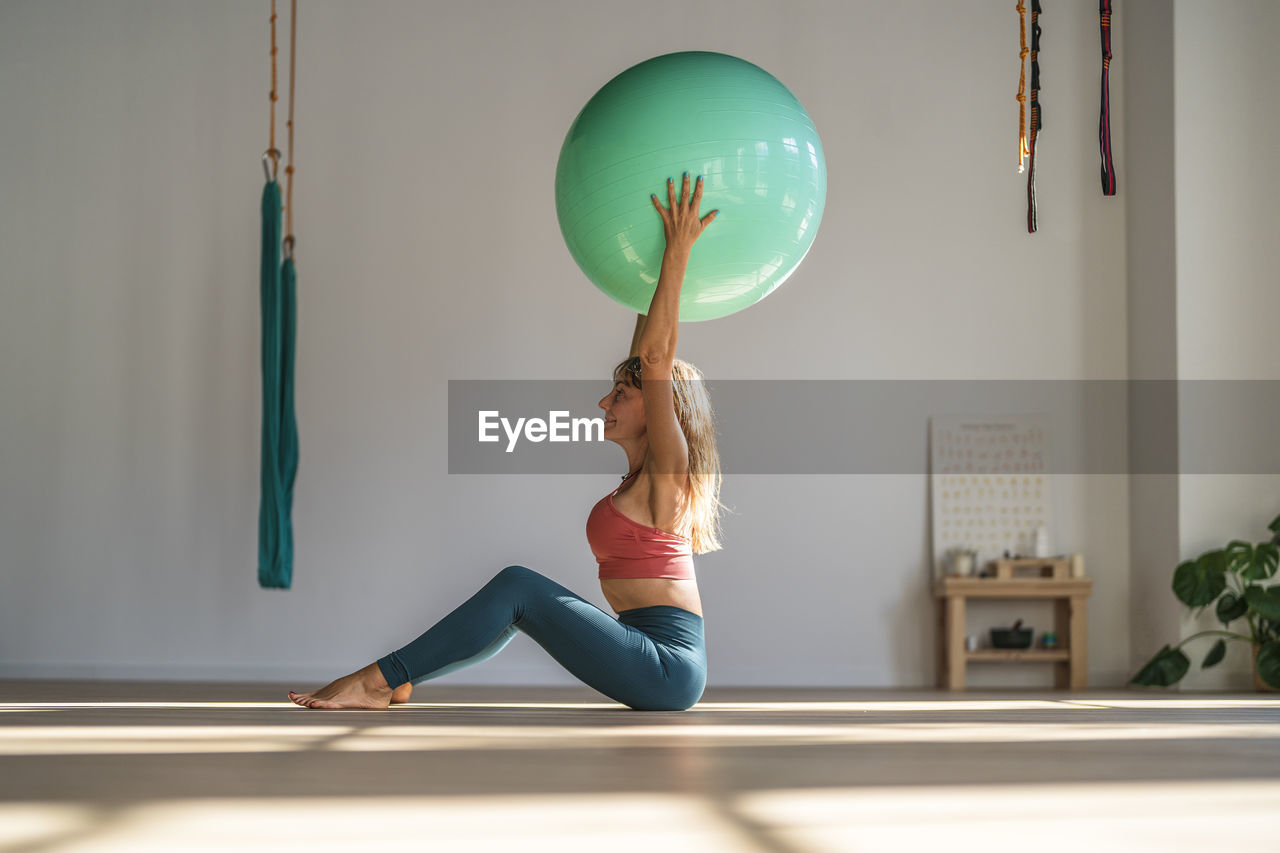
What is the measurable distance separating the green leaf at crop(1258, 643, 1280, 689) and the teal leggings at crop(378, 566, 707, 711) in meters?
2.48

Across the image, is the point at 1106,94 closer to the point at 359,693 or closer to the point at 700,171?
the point at 700,171

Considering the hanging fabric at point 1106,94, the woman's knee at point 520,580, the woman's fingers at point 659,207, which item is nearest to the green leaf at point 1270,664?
the hanging fabric at point 1106,94

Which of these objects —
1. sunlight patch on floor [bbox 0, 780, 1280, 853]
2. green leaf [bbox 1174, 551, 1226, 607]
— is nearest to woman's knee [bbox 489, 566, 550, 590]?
sunlight patch on floor [bbox 0, 780, 1280, 853]

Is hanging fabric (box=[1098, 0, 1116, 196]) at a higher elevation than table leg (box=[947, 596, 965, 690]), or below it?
higher

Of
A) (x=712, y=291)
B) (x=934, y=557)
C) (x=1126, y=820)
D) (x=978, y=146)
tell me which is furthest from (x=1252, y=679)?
(x=1126, y=820)

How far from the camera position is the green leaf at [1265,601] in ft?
11.6

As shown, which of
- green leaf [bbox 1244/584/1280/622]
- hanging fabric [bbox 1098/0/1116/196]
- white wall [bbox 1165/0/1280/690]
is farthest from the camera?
white wall [bbox 1165/0/1280/690]

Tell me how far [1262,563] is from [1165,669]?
0.49m

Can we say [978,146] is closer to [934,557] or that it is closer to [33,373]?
[934,557]

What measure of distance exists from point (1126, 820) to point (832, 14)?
3882 mm

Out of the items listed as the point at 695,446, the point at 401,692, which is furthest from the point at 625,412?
the point at 401,692

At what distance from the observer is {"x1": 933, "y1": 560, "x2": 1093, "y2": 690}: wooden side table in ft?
12.9

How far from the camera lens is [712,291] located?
2.07 metres

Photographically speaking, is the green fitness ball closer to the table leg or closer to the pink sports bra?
the pink sports bra
